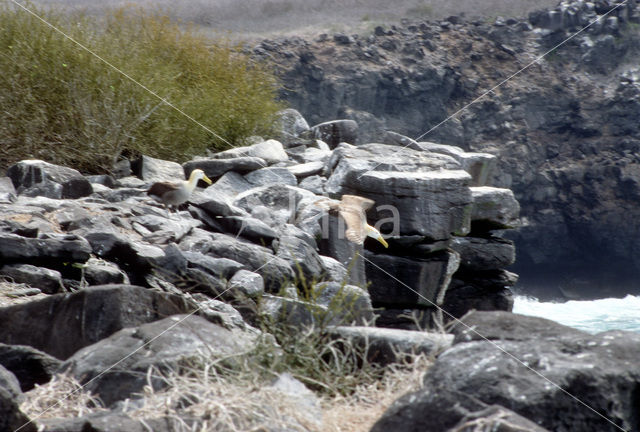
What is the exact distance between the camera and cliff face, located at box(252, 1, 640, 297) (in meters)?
36.3

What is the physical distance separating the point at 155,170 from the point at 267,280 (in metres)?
3.47

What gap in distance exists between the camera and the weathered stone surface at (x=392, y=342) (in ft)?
7.75

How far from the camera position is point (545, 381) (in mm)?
1727

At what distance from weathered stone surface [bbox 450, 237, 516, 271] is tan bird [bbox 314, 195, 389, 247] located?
9.87ft

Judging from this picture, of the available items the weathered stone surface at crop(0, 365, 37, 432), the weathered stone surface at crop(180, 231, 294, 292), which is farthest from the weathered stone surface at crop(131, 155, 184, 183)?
the weathered stone surface at crop(0, 365, 37, 432)

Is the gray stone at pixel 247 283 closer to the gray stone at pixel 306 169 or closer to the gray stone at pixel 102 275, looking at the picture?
the gray stone at pixel 102 275

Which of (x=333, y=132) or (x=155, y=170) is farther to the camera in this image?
(x=333, y=132)

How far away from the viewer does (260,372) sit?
7.17ft

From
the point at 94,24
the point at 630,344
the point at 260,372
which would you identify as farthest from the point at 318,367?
the point at 94,24

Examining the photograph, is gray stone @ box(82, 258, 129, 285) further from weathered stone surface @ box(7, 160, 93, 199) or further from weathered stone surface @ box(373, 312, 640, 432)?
weathered stone surface @ box(373, 312, 640, 432)

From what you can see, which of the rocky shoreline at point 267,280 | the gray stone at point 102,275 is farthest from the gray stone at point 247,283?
the gray stone at point 102,275

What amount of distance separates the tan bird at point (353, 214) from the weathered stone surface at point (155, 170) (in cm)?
198

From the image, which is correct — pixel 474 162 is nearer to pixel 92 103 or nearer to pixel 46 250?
pixel 92 103

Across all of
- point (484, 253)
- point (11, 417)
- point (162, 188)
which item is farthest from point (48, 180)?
point (484, 253)
